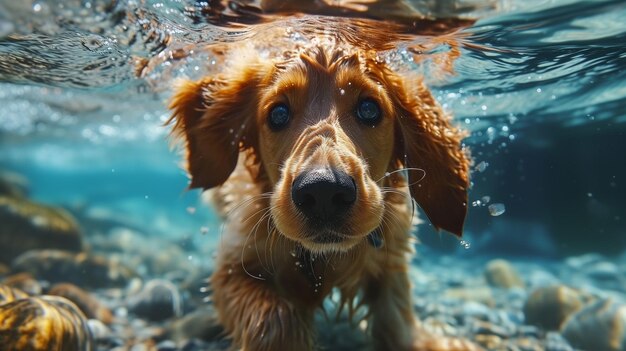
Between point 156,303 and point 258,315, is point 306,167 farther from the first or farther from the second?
point 156,303

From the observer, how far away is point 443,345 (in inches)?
158

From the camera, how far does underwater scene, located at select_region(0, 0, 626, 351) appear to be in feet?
10.6

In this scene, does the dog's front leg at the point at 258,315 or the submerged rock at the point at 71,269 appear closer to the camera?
the dog's front leg at the point at 258,315

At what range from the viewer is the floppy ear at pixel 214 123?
3.74 metres

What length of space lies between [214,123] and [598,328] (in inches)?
166

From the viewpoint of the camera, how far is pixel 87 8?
386cm

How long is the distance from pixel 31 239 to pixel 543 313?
7268 mm

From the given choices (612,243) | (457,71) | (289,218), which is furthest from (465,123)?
(289,218)

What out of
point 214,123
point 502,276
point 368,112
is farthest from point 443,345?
point 502,276

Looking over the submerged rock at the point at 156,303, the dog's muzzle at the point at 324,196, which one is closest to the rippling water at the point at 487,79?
the dog's muzzle at the point at 324,196

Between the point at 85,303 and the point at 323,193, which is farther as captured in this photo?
the point at 85,303

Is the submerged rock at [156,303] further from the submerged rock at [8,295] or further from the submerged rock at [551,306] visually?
the submerged rock at [551,306]

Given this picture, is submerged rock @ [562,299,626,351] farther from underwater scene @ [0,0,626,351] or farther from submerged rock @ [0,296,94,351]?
submerged rock @ [0,296,94,351]

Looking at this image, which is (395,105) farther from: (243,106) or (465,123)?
(465,123)
